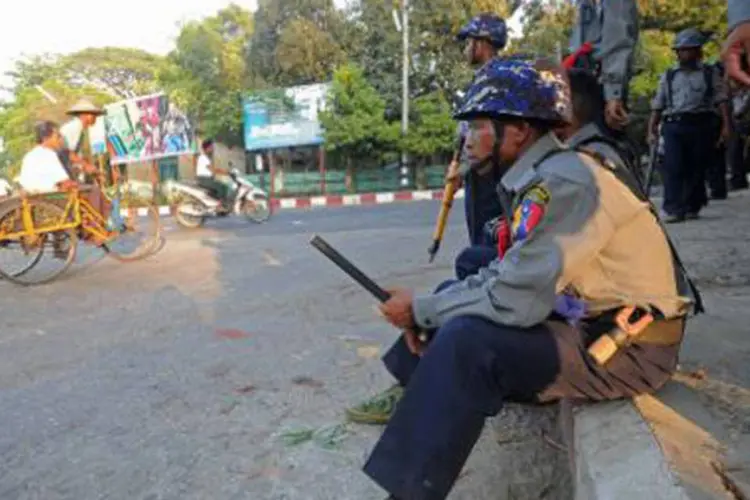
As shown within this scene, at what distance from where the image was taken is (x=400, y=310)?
216cm

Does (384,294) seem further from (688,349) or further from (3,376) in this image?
(3,376)

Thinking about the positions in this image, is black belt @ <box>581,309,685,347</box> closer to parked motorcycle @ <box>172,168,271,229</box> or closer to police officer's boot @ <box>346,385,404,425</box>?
police officer's boot @ <box>346,385,404,425</box>

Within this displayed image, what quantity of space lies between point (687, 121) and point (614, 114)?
10.6 feet

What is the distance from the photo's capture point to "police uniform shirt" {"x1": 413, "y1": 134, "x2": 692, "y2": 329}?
74.9 inches

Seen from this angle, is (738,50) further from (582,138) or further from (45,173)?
(45,173)

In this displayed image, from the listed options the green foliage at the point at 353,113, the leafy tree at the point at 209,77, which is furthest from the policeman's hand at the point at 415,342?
the leafy tree at the point at 209,77

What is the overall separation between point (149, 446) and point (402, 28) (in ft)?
73.7

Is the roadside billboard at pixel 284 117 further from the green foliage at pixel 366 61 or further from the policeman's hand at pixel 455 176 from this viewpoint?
the policeman's hand at pixel 455 176

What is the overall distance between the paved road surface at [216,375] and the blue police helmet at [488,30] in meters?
1.63

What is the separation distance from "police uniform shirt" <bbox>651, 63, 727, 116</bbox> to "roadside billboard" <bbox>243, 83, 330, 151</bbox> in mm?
17850

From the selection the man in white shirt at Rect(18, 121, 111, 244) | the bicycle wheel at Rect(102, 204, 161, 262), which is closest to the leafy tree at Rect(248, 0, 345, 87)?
the bicycle wheel at Rect(102, 204, 161, 262)

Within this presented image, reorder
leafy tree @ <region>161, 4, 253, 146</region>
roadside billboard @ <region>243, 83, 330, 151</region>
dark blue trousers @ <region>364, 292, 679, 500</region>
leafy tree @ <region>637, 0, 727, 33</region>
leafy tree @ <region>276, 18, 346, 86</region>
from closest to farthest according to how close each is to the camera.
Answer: dark blue trousers @ <region>364, 292, 679, 500</region> → leafy tree @ <region>637, 0, 727, 33</region> → leafy tree @ <region>276, 18, 346, 86</region> → roadside billboard @ <region>243, 83, 330, 151</region> → leafy tree @ <region>161, 4, 253, 146</region>

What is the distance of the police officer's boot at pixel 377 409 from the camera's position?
9.47 ft

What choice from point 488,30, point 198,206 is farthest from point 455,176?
point 198,206
